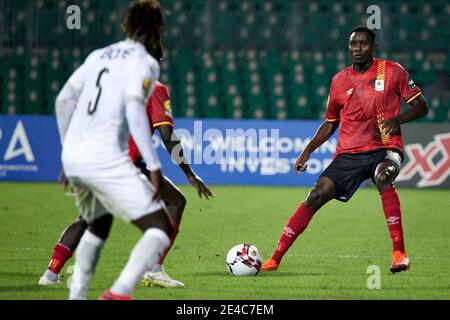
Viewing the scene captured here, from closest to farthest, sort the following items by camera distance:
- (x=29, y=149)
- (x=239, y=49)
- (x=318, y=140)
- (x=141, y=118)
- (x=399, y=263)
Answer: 1. (x=141, y=118)
2. (x=399, y=263)
3. (x=318, y=140)
4. (x=29, y=149)
5. (x=239, y=49)

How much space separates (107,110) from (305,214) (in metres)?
3.42

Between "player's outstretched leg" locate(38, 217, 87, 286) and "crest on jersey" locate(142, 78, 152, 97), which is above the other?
"crest on jersey" locate(142, 78, 152, 97)

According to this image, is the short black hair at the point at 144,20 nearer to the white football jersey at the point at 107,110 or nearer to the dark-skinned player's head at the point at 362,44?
the white football jersey at the point at 107,110

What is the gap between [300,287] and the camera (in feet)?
24.9

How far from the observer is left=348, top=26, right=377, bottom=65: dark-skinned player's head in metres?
8.68

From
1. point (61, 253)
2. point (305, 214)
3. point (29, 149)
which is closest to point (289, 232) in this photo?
point (305, 214)

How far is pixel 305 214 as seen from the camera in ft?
28.5

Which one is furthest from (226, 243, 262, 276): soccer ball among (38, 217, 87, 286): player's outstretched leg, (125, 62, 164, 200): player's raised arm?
(125, 62, 164, 200): player's raised arm

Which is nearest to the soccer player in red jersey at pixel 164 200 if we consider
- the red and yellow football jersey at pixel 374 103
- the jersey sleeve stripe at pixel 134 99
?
the jersey sleeve stripe at pixel 134 99

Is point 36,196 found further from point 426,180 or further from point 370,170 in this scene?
point 370,170

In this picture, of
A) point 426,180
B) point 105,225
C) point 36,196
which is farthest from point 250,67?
point 105,225

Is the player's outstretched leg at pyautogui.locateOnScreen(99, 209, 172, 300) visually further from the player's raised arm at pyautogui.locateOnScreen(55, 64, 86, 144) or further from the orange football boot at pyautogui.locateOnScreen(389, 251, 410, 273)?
the orange football boot at pyautogui.locateOnScreen(389, 251, 410, 273)

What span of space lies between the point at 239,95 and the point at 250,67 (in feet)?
2.83

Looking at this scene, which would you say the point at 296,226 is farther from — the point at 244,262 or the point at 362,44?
the point at 362,44
